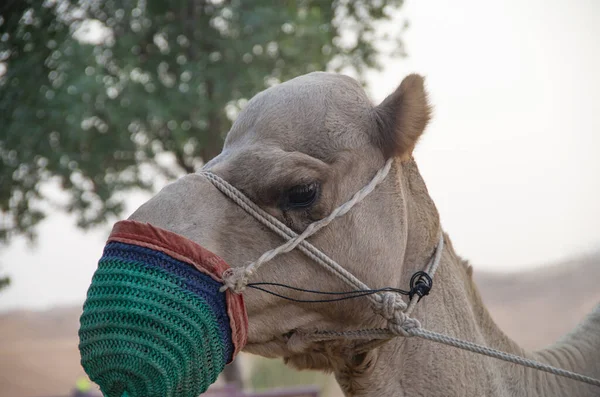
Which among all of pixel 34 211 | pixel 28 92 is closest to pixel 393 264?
pixel 28 92

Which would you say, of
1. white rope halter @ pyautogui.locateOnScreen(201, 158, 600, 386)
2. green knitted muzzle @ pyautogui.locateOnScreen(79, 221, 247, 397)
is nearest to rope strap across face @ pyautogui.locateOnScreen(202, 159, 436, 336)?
white rope halter @ pyautogui.locateOnScreen(201, 158, 600, 386)

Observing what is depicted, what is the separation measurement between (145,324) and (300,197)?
74cm

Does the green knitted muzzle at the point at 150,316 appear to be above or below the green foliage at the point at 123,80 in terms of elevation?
below

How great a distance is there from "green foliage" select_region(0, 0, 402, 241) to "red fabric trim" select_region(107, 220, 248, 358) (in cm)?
528

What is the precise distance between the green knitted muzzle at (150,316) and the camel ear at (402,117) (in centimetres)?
96

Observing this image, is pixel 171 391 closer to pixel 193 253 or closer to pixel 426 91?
pixel 193 253

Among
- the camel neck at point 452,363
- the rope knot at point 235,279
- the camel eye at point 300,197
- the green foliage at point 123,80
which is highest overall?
the green foliage at point 123,80

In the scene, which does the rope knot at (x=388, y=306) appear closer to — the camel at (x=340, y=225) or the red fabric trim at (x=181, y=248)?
the camel at (x=340, y=225)

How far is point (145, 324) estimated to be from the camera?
2.01 meters

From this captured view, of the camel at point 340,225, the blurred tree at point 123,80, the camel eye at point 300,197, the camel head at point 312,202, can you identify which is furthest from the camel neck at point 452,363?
the blurred tree at point 123,80

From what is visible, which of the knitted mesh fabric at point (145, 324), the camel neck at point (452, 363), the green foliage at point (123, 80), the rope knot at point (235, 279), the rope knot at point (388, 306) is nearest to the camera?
the knitted mesh fabric at point (145, 324)

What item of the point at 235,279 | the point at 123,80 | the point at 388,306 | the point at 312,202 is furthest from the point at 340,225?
the point at 123,80

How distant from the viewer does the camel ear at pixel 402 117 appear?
8.54 feet

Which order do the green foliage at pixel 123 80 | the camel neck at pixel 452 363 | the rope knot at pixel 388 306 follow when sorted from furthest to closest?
the green foliage at pixel 123 80 → the camel neck at pixel 452 363 → the rope knot at pixel 388 306
